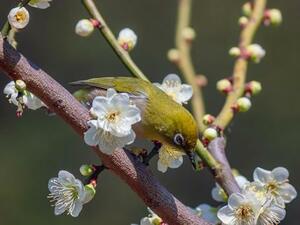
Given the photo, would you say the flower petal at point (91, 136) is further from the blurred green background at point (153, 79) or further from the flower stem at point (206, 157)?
the blurred green background at point (153, 79)

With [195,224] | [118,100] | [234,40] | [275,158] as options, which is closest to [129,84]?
[118,100]

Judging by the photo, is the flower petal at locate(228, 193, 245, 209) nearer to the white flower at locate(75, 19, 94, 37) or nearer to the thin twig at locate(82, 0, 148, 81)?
the thin twig at locate(82, 0, 148, 81)

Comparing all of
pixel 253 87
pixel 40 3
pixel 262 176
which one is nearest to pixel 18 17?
pixel 40 3

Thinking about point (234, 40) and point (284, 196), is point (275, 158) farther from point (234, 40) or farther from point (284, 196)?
point (284, 196)

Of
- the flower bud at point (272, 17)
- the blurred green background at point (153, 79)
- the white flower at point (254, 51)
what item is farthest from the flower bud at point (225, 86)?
the blurred green background at point (153, 79)

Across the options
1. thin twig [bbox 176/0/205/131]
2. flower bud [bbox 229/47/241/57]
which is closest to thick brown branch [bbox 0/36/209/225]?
thin twig [bbox 176/0/205/131]

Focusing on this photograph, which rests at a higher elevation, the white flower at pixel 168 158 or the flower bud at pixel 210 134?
the flower bud at pixel 210 134

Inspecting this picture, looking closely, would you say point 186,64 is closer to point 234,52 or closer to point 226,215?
point 234,52
